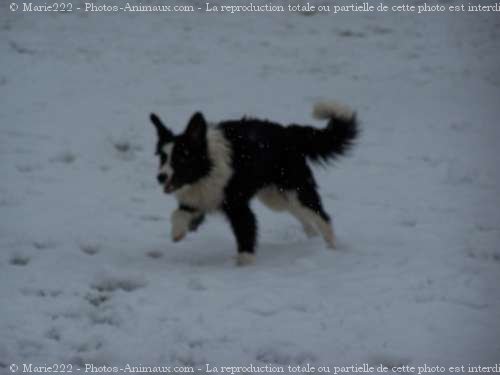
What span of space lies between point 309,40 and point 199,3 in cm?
284

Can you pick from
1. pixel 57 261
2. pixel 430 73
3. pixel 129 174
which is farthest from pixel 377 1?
pixel 57 261

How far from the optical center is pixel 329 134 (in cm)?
692

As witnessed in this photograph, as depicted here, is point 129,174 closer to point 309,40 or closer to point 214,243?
point 214,243

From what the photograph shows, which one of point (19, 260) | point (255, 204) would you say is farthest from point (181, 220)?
point (255, 204)

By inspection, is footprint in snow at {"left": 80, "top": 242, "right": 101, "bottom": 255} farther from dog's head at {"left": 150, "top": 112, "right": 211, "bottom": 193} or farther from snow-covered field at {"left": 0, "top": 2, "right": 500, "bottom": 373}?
dog's head at {"left": 150, "top": 112, "right": 211, "bottom": 193}

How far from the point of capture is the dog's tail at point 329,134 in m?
6.82

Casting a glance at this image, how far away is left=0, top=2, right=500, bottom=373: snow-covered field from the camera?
447cm

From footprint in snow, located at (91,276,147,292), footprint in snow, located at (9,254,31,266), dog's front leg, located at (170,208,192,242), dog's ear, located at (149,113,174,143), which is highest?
dog's ear, located at (149,113,174,143)

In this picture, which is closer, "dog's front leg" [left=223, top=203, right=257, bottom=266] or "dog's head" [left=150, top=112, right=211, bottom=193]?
"dog's head" [left=150, top=112, right=211, bottom=193]

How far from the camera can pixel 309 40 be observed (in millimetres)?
14328

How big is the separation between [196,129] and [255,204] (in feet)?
7.78

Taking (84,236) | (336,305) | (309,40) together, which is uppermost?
(309,40)

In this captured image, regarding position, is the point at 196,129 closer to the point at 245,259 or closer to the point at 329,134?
the point at 245,259

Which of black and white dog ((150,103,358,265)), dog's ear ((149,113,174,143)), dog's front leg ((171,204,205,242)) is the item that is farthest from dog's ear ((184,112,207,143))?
dog's front leg ((171,204,205,242))
